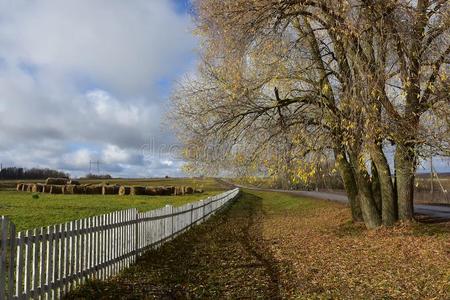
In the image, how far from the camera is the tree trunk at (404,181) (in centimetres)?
1585

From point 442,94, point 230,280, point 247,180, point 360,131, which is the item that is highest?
point 442,94

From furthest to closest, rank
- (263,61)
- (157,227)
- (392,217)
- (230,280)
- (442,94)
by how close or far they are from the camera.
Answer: (392,217), (263,61), (157,227), (442,94), (230,280)

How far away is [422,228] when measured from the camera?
17016 mm

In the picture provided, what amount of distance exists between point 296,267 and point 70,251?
5.40 meters

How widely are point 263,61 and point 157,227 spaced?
5.98 m

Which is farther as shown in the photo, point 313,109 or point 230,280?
point 313,109

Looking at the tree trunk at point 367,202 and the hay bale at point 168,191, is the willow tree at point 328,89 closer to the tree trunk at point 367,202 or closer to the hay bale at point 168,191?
the tree trunk at point 367,202

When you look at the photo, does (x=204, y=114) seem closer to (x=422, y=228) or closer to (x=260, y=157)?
(x=260, y=157)

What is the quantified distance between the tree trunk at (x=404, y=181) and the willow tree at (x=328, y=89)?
0.11 feet

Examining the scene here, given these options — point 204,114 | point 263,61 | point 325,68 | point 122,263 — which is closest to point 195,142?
point 204,114

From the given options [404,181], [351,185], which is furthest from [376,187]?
[404,181]

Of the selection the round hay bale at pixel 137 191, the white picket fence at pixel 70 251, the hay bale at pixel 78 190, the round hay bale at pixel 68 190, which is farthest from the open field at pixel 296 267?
the hay bale at pixel 78 190

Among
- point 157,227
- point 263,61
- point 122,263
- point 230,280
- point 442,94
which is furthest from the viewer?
point 263,61

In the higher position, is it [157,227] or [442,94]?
[442,94]
